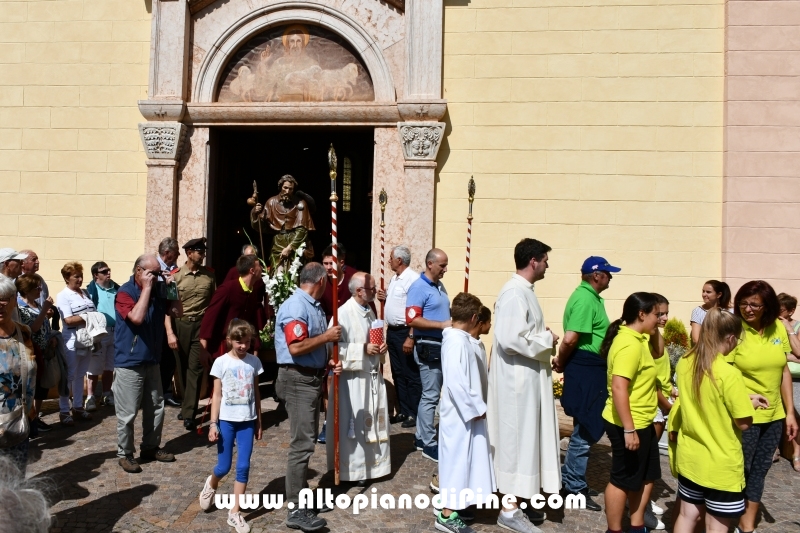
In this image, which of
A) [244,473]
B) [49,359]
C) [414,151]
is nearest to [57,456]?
[49,359]

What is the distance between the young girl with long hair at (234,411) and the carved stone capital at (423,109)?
15.3ft

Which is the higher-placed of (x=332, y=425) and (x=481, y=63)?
(x=481, y=63)

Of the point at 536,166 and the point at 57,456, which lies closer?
the point at 57,456

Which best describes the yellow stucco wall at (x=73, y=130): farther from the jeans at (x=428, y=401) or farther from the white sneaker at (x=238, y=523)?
the white sneaker at (x=238, y=523)

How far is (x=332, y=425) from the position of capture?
5.54m

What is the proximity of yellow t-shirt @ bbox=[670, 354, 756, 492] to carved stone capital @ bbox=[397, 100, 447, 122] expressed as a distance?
573cm

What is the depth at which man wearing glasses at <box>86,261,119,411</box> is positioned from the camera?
7594 mm

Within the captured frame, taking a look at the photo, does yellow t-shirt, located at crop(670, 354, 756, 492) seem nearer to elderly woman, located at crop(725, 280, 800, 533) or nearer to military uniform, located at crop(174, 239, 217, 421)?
elderly woman, located at crop(725, 280, 800, 533)

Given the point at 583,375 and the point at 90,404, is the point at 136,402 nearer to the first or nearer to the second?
the point at 90,404

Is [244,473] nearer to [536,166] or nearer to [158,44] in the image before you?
[536,166]

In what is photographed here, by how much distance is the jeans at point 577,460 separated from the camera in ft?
17.0

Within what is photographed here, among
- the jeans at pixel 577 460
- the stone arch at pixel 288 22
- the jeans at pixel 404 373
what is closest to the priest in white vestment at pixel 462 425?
the jeans at pixel 577 460

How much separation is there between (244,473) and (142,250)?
5.38 meters

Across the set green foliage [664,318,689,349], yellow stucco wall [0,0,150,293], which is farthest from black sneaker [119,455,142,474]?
green foliage [664,318,689,349]
